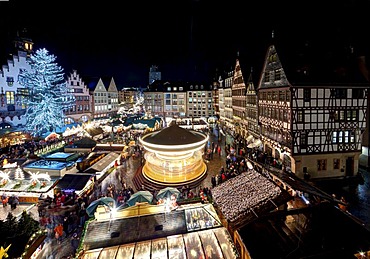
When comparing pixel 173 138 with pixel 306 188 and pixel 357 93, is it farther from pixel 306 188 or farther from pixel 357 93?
pixel 357 93

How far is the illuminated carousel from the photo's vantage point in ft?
60.9

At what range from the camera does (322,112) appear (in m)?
22.4

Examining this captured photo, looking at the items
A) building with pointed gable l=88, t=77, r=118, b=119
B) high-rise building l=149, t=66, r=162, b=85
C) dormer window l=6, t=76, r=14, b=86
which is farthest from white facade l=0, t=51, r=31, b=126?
high-rise building l=149, t=66, r=162, b=85

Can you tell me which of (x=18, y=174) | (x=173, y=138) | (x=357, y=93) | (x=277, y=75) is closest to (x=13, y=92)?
(x=18, y=174)

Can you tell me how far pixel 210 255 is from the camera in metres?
7.54

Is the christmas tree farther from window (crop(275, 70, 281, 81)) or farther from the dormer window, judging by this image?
window (crop(275, 70, 281, 81))

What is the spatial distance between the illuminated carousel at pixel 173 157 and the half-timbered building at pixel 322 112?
9034mm

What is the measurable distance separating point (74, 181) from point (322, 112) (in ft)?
72.2

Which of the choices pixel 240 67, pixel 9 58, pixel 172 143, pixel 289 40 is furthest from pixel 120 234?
pixel 9 58

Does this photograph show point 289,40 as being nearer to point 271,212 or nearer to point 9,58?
point 271,212

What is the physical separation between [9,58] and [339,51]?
44.8m

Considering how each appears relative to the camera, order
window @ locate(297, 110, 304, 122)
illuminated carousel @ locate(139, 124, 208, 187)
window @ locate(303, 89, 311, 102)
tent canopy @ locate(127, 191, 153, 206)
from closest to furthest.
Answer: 1. tent canopy @ locate(127, 191, 153, 206)
2. illuminated carousel @ locate(139, 124, 208, 187)
3. window @ locate(303, 89, 311, 102)
4. window @ locate(297, 110, 304, 122)

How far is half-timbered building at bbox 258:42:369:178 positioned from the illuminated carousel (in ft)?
29.6

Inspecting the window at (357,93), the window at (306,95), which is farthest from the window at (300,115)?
the window at (357,93)
